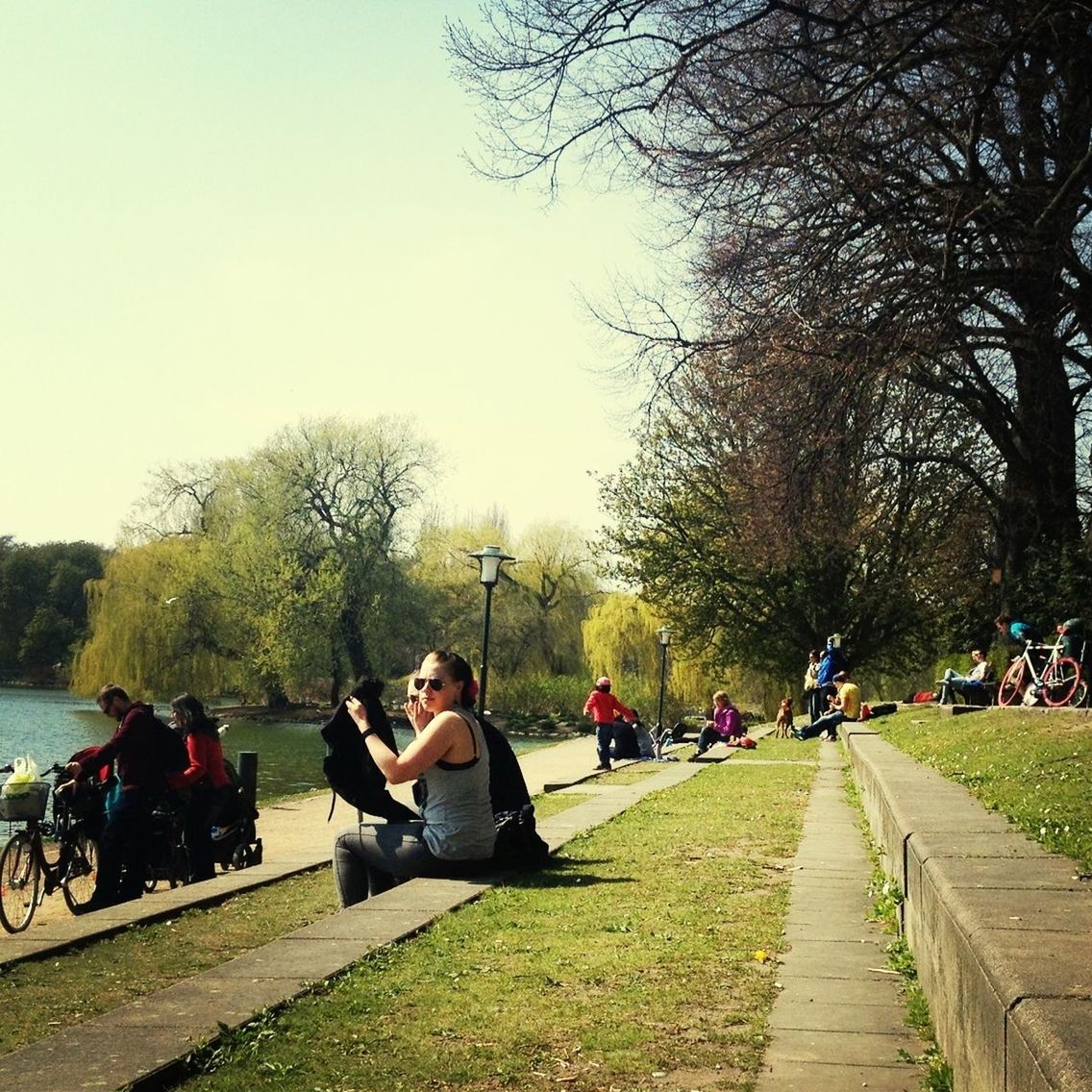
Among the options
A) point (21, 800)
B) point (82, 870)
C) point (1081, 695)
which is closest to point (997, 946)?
point (21, 800)

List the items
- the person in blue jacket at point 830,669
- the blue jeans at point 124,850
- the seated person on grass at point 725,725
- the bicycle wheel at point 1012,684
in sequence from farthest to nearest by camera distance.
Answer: the person in blue jacket at point 830,669 → the seated person on grass at point 725,725 → the bicycle wheel at point 1012,684 → the blue jeans at point 124,850

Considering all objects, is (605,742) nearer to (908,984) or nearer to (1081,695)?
(1081,695)

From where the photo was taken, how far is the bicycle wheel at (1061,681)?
18.6 m

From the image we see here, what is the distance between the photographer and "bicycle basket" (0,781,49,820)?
10812 mm

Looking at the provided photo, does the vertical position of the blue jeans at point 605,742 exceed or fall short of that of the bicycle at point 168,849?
it exceeds it

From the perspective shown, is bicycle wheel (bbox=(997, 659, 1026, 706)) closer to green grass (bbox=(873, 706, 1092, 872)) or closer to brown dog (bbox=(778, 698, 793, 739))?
green grass (bbox=(873, 706, 1092, 872))

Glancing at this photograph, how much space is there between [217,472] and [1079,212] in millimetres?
43948

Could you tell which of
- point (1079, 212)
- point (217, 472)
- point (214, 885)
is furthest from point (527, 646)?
point (214, 885)

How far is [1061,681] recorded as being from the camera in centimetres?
1889

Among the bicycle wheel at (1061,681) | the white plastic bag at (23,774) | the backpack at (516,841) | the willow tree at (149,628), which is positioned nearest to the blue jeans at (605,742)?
the bicycle wheel at (1061,681)

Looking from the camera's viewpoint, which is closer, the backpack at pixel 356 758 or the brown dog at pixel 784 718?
the backpack at pixel 356 758

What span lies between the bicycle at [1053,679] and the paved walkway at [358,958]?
925 centimetres

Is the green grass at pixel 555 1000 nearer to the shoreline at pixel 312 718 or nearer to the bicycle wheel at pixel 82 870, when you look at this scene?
the bicycle wheel at pixel 82 870

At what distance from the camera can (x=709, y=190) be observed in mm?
13023
